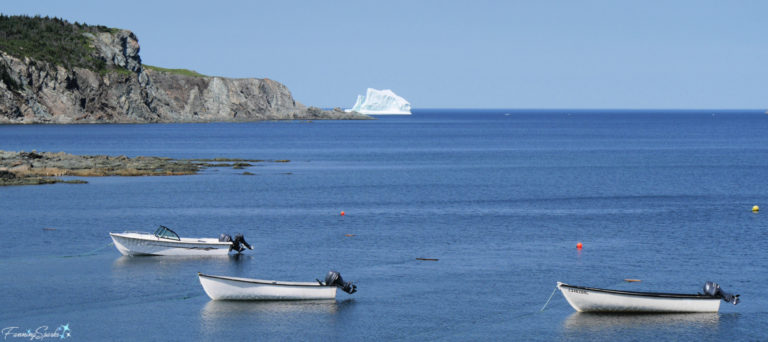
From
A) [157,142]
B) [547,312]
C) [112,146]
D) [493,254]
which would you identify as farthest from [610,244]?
[157,142]

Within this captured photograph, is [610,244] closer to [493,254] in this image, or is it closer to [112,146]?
[493,254]

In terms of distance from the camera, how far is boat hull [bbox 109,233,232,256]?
53312 millimetres

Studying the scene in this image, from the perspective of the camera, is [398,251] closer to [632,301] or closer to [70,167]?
[632,301]

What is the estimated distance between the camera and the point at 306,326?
126ft

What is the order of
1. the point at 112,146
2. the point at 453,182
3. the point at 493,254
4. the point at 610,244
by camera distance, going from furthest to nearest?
the point at 112,146 < the point at 453,182 < the point at 610,244 < the point at 493,254

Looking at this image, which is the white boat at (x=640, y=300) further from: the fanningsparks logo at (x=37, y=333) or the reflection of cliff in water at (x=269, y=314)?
the fanningsparks logo at (x=37, y=333)

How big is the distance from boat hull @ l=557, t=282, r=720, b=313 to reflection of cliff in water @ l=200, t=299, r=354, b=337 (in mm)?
10377

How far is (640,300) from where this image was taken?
40312mm

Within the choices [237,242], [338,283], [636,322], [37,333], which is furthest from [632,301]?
[37,333]

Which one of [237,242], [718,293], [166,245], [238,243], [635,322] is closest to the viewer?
[635,322]

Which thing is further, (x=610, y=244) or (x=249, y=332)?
(x=610, y=244)

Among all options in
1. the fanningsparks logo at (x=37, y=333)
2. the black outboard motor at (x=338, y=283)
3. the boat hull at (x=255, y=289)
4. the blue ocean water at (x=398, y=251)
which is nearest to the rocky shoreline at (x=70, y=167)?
the blue ocean water at (x=398, y=251)

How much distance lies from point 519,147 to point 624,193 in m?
96.2

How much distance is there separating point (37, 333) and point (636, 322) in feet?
83.1
